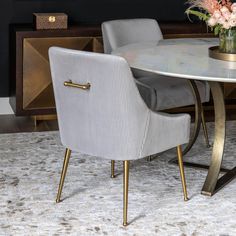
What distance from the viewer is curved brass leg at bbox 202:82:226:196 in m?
3.80

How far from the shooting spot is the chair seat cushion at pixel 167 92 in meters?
4.39

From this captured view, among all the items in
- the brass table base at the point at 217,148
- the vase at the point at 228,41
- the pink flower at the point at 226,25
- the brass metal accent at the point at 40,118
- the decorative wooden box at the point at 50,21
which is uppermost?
the pink flower at the point at 226,25

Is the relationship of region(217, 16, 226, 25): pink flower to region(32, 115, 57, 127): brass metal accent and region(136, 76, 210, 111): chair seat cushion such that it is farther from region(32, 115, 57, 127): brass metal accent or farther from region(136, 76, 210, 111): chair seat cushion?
region(32, 115, 57, 127): brass metal accent

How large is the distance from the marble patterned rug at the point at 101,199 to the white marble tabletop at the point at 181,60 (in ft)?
2.40

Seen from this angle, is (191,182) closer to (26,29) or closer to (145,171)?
(145,171)

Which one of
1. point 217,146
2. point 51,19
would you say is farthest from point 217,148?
point 51,19

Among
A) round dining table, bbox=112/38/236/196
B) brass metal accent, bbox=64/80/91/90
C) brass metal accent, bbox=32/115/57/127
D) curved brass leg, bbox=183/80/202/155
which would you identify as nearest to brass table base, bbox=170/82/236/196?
round dining table, bbox=112/38/236/196

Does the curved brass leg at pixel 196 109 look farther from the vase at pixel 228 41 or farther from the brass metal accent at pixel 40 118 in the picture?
the brass metal accent at pixel 40 118

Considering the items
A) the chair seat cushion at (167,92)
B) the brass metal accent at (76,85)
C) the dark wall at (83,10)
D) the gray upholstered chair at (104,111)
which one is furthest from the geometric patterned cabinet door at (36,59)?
the brass metal accent at (76,85)

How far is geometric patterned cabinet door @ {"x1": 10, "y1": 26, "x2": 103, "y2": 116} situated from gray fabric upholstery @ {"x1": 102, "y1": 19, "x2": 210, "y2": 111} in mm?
546

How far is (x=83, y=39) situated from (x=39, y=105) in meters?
0.62

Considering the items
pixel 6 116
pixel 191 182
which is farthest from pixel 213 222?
pixel 6 116

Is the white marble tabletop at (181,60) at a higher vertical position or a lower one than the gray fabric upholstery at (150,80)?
higher

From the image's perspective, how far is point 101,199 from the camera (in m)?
3.79
